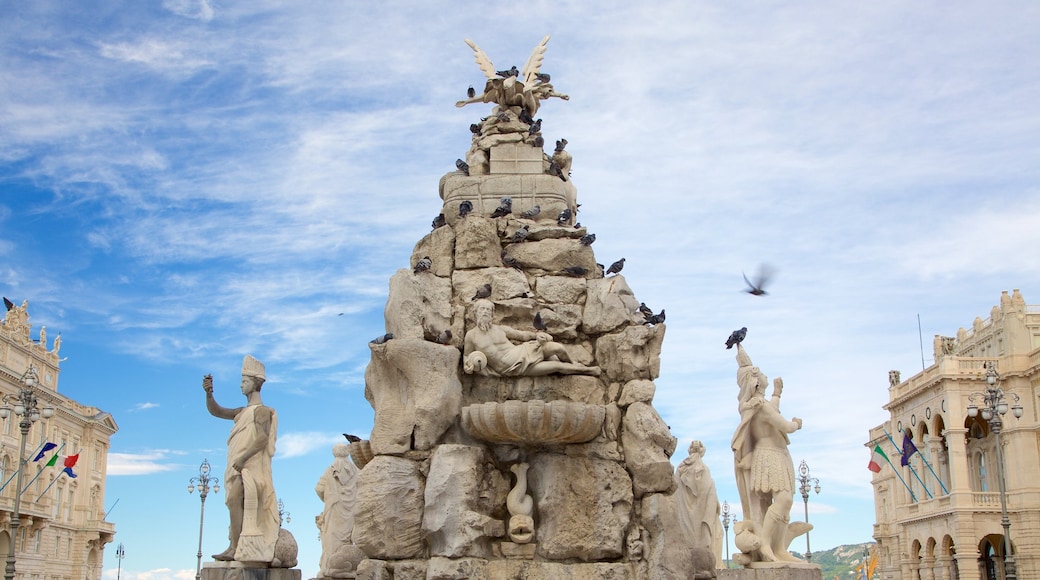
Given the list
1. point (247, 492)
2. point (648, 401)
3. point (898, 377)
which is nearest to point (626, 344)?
point (648, 401)

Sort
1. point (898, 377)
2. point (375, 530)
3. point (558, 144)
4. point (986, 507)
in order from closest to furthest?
point (375, 530) → point (558, 144) → point (986, 507) → point (898, 377)

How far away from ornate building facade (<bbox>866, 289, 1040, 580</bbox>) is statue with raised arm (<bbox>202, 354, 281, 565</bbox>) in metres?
30.9

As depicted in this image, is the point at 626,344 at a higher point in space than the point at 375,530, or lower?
higher

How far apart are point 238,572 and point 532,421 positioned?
390 cm

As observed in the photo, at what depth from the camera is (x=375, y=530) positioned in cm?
1124

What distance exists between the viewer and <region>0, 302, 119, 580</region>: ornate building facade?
51281 mm

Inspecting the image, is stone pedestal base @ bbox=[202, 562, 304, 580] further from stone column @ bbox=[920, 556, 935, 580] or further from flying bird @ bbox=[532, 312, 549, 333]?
stone column @ bbox=[920, 556, 935, 580]

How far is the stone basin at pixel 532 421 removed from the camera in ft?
37.1

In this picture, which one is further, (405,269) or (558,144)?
(558,144)

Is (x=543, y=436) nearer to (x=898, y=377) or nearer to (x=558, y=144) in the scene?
(x=558, y=144)

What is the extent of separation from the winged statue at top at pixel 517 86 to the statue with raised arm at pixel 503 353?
11.8 feet

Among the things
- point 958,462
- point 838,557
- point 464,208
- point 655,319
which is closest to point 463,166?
point 464,208

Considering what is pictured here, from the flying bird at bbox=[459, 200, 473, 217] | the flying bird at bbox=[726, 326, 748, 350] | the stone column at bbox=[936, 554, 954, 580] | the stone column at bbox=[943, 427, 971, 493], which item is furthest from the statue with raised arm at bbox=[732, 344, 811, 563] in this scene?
the stone column at bbox=[936, 554, 954, 580]

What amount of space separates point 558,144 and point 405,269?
3.29 meters
